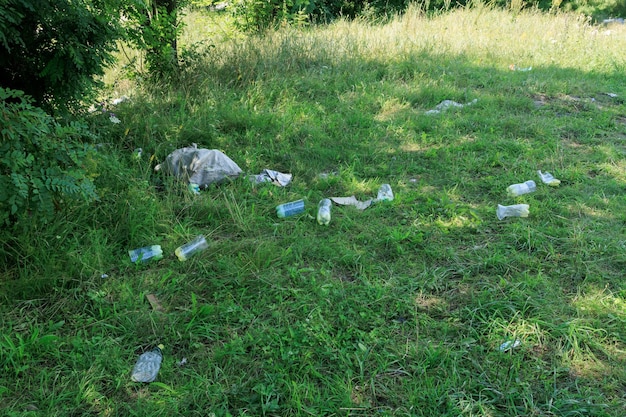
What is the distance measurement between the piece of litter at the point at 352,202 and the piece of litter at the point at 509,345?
139 cm

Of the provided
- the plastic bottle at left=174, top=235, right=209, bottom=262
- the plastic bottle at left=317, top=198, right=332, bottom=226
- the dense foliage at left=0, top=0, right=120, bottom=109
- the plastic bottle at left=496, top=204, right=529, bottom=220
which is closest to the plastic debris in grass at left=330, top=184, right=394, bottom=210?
the plastic bottle at left=317, top=198, right=332, bottom=226

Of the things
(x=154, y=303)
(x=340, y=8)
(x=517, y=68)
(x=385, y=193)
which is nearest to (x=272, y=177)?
(x=385, y=193)

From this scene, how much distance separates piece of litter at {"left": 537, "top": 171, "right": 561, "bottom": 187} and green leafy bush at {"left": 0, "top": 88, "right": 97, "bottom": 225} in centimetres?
303

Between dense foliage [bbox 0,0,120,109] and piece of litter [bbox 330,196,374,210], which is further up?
dense foliage [bbox 0,0,120,109]

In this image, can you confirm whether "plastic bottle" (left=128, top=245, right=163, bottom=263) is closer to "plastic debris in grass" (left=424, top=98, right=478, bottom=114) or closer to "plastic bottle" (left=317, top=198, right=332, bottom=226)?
"plastic bottle" (left=317, top=198, right=332, bottom=226)

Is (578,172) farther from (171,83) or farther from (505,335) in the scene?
(171,83)

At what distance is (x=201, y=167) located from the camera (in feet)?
11.1

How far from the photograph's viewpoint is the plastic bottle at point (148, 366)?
1.93 meters

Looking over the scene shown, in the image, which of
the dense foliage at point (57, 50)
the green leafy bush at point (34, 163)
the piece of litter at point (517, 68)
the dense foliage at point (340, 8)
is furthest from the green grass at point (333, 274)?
the dense foliage at point (340, 8)

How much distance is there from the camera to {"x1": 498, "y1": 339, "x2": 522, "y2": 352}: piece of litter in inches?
80.0

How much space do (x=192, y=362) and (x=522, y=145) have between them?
3324mm

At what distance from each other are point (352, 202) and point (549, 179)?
1495 millimetres

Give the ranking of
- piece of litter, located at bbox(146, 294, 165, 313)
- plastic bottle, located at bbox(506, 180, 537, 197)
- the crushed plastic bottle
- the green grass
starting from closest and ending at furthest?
the green grass → piece of litter, located at bbox(146, 294, 165, 313) → the crushed plastic bottle → plastic bottle, located at bbox(506, 180, 537, 197)

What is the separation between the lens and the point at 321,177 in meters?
3.61
